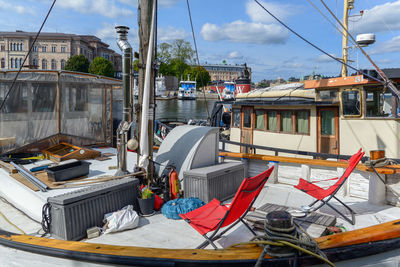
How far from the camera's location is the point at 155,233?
14.3 feet

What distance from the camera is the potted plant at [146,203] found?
496cm

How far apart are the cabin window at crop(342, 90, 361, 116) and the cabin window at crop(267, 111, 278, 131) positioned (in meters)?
2.42

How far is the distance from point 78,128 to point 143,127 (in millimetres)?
5026

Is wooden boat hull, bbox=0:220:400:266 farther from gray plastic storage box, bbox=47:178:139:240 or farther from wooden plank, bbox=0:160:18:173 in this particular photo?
wooden plank, bbox=0:160:18:173

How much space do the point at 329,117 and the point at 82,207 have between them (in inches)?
315

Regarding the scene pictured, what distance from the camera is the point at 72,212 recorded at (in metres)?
4.07

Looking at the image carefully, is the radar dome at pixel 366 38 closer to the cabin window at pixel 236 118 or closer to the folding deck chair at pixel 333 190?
the cabin window at pixel 236 118

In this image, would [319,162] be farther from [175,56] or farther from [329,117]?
[175,56]

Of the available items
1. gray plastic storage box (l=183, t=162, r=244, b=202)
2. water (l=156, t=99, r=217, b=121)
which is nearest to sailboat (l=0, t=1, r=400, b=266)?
gray plastic storage box (l=183, t=162, r=244, b=202)

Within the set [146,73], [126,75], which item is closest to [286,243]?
[146,73]

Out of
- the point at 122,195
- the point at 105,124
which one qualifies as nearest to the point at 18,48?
the point at 105,124

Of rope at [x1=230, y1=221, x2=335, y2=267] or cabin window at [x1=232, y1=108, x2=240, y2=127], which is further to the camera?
cabin window at [x1=232, y1=108, x2=240, y2=127]

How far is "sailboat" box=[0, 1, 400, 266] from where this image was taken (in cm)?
286

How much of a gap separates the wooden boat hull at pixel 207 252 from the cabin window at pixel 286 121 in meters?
7.39
